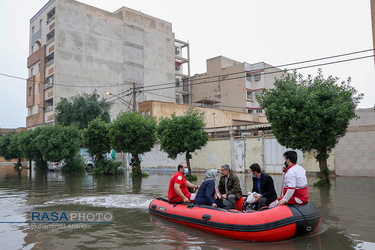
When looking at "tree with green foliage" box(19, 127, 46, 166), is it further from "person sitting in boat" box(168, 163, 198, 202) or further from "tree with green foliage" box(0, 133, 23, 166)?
"person sitting in boat" box(168, 163, 198, 202)

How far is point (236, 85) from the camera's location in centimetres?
5872

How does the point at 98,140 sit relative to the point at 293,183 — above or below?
above

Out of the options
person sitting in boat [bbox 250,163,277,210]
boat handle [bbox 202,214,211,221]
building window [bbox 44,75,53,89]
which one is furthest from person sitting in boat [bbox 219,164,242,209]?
building window [bbox 44,75,53,89]

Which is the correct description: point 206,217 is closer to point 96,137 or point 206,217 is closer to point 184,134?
point 184,134

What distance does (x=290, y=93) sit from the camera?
14.9 meters

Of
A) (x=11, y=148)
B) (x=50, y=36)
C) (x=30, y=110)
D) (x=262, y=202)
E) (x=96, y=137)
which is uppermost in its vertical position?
(x=50, y=36)

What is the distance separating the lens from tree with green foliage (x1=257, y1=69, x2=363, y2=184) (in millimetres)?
14227

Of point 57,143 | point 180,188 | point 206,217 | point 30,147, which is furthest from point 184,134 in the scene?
point 30,147

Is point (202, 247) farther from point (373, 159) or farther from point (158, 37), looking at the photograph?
point (158, 37)

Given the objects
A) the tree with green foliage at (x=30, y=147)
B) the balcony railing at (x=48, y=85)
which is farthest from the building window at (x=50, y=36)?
the tree with green foliage at (x=30, y=147)

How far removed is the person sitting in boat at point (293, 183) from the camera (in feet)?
23.0

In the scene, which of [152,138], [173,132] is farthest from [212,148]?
[173,132]

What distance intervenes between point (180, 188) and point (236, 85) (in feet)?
167

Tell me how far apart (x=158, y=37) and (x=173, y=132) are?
44804 millimetres
